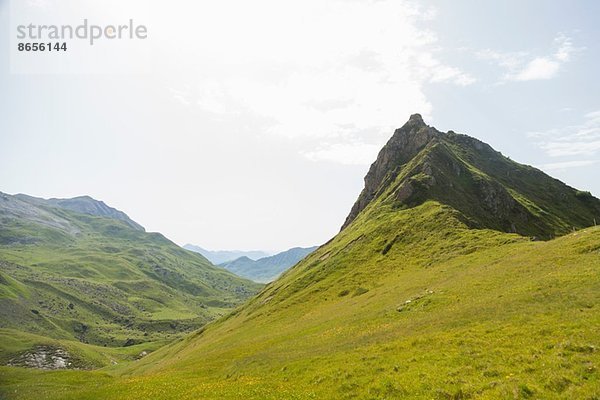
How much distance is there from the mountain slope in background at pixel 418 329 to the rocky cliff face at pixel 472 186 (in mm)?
11457

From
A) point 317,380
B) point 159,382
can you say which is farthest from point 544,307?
point 159,382

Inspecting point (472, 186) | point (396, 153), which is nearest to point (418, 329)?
point (472, 186)

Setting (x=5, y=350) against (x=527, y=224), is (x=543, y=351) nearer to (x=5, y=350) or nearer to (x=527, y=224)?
(x=527, y=224)

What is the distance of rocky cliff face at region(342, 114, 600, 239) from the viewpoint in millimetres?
116062

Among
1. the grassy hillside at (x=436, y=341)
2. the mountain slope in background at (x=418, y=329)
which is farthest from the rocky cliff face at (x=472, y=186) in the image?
the grassy hillside at (x=436, y=341)

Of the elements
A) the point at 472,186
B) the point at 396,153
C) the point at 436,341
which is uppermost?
the point at 396,153

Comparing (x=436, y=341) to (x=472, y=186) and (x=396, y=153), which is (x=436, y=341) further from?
(x=396, y=153)

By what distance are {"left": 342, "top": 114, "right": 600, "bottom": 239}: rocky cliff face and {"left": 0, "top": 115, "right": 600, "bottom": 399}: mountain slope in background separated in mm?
11457

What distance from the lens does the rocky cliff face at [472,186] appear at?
381ft

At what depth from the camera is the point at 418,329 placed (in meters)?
35.2

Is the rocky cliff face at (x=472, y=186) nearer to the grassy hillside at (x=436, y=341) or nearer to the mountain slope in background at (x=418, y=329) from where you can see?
the mountain slope in background at (x=418, y=329)

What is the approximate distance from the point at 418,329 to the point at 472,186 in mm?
106935

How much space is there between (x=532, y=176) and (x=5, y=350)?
231 m

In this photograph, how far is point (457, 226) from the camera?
279 ft
